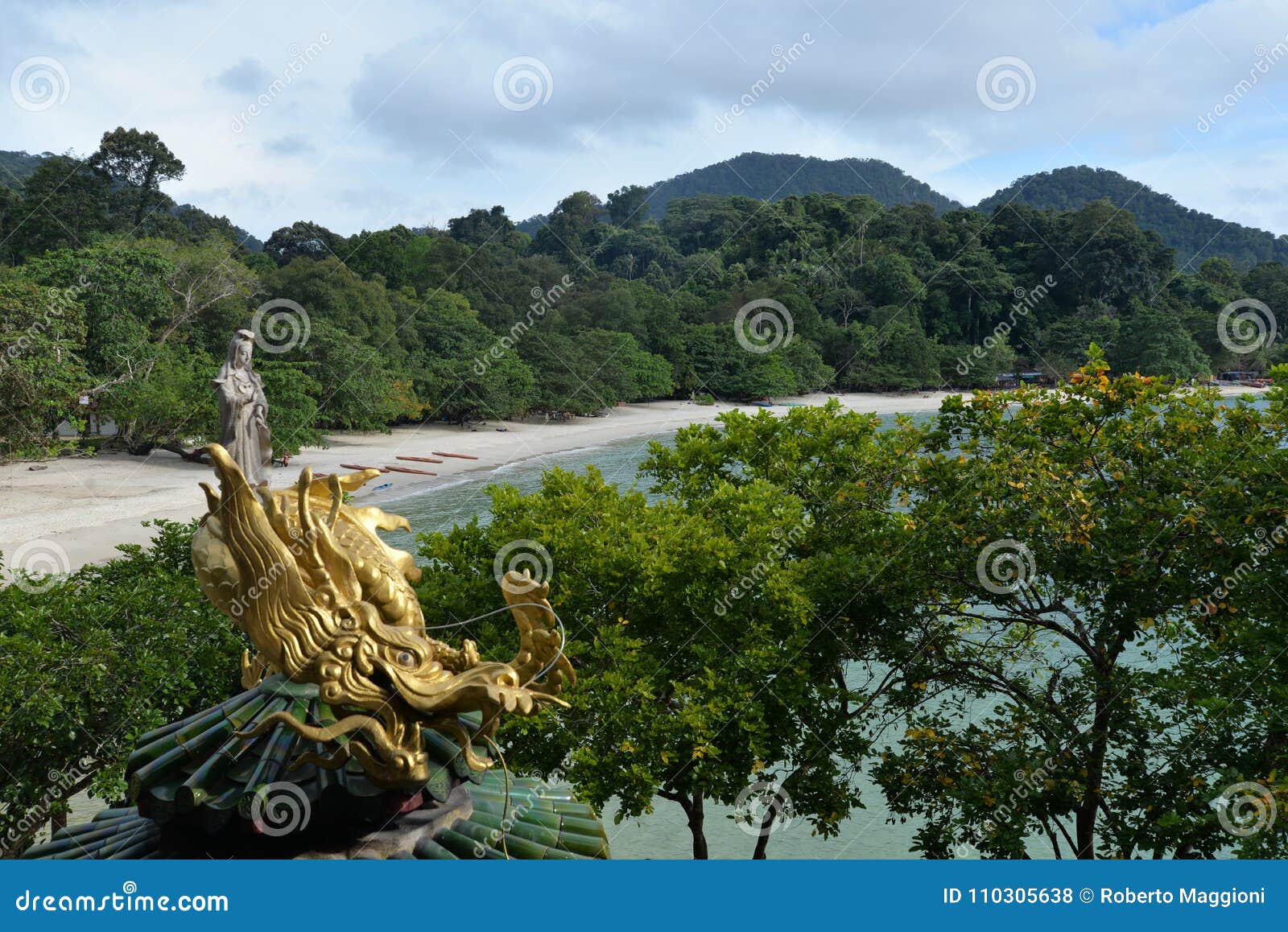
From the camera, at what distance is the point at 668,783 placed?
11.2 meters

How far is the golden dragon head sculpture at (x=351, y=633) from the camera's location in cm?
545

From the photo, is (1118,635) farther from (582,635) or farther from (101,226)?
(101,226)

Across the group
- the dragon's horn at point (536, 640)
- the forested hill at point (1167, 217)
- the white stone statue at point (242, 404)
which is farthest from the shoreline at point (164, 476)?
the forested hill at point (1167, 217)

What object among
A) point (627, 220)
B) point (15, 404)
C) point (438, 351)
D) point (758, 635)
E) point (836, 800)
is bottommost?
point (836, 800)

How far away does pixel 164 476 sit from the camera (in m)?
38.2

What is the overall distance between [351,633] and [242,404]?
6775 millimetres

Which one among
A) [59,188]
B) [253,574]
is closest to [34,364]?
[59,188]

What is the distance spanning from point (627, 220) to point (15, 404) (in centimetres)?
9253

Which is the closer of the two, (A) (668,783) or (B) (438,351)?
(A) (668,783)

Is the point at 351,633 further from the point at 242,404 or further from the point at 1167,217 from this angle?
the point at 1167,217

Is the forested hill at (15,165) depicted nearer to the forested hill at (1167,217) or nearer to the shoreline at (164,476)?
the shoreline at (164,476)

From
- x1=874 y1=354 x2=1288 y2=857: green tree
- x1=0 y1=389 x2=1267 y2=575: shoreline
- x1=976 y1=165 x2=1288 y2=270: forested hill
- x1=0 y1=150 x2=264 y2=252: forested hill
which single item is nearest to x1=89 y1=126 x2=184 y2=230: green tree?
x1=0 y1=150 x2=264 y2=252: forested hill

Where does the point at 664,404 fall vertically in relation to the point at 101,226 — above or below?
below

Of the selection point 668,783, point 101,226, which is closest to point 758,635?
point 668,783
